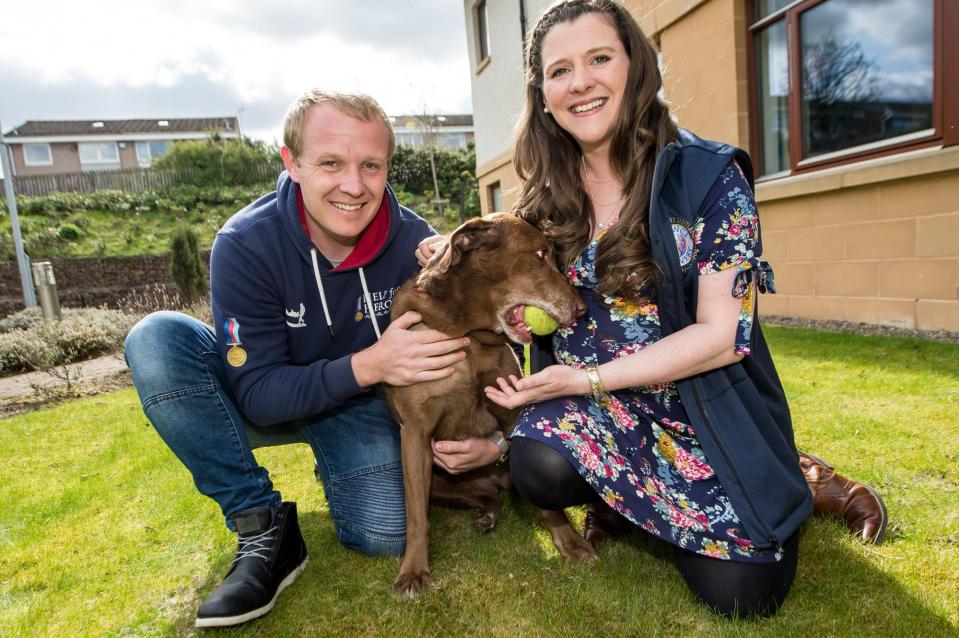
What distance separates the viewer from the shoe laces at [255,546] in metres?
2.57

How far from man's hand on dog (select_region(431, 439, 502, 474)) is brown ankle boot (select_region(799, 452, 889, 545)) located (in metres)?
1.43

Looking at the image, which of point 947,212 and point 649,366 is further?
point 947,212

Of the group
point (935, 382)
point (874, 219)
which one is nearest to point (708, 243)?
point (935, 382)

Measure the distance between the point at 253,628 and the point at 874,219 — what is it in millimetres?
6459

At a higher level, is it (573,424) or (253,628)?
(573,424)

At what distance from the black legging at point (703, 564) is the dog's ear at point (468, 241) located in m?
0.86

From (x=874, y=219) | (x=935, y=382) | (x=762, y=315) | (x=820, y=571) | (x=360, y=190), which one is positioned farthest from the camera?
(x=762, y=315)

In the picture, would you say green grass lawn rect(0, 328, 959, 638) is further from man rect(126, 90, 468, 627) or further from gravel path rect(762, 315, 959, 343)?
gravel path rect(762, 315, 959, 343)

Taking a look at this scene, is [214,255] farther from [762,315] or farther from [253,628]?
[762,315]

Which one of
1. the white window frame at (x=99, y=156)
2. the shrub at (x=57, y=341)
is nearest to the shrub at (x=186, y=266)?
the shrub at (x=57, y=341)

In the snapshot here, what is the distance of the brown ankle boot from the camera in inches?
100

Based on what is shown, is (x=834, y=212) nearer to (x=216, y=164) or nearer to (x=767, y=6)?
A: (x=767, y=6)

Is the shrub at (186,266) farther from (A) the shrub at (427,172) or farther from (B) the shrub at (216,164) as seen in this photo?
(B) the shrub at (216,164)

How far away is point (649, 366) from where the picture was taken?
2.28 meters
